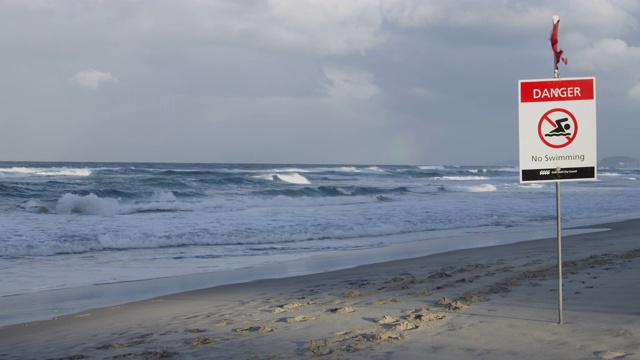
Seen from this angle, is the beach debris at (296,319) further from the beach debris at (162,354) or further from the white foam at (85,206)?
the white foam at (85,206)

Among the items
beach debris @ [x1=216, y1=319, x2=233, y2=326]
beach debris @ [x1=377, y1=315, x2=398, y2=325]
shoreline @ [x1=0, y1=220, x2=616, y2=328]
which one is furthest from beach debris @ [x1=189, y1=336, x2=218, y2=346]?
shoreline @ [x1=0, y1=220, x2=616, y2=328]

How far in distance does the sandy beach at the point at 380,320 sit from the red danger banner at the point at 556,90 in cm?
187

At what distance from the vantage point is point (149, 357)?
5.48 metres

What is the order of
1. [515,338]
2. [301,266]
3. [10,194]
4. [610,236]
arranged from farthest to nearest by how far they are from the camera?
1. [10,194]
2. [610,236]
3. [301,266]
4. [515,338]

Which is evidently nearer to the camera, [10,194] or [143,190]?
[10,194]

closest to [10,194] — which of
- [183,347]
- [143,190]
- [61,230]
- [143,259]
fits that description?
[143,190]

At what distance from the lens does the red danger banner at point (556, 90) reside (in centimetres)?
527

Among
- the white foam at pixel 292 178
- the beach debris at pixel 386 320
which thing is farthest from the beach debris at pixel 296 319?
the white foam at pixel 292 178

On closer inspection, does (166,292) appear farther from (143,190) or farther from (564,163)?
(143,190)

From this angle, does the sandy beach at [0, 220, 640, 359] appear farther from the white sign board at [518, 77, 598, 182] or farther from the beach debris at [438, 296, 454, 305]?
the white sign board at [518, 77, 598, 182]

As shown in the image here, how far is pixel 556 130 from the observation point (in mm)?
5348

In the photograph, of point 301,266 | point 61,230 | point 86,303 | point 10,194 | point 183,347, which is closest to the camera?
point 183,347

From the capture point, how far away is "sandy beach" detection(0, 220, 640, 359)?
202 inches

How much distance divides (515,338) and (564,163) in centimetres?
145
